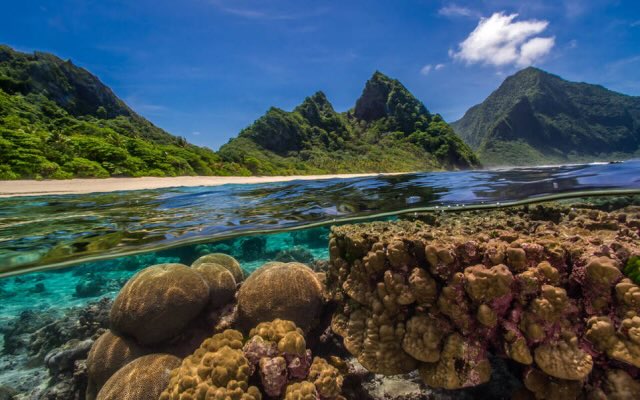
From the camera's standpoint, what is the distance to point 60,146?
14.7 meters

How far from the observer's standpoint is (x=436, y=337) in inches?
131

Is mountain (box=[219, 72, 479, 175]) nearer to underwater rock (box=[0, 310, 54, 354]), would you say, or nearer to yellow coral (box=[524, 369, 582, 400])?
underwater rock (box=[0, 310, 54, 354])

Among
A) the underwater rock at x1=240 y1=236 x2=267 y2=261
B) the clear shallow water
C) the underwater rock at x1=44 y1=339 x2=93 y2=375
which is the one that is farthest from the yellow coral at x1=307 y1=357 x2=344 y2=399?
the underwater rock at x1=240 y1=236 x2=267 y2=261

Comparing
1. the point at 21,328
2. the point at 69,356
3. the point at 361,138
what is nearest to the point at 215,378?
the point at 69,356

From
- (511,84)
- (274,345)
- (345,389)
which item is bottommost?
(345,389)

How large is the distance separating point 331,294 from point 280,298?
0.93 meters

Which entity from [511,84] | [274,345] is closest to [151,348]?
[274,345]

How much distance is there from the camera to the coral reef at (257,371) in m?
3.48

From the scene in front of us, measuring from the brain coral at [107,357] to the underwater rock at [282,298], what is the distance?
2.08 metres

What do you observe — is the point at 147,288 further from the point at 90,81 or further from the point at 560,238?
the point at 90,81

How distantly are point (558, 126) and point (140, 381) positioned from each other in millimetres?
170979

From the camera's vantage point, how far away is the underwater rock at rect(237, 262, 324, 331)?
5.26 metres

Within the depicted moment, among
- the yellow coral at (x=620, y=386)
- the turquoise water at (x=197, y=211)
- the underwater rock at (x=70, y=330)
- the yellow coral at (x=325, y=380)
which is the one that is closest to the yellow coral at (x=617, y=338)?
the yellow coral at (x=620, y=386)

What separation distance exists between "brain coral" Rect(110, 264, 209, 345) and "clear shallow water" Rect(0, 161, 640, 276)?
3.69m
